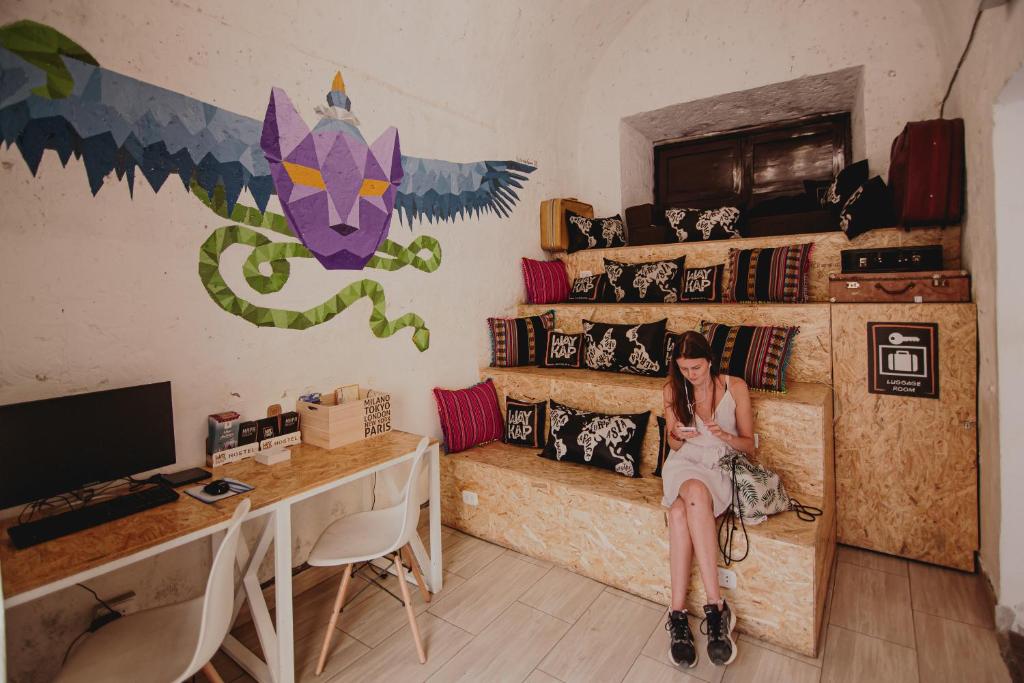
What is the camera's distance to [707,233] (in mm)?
3771

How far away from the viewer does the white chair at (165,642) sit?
4.56 ft

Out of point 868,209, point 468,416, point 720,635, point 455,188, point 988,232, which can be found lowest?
point 720,635

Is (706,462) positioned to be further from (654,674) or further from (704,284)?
(704,284)

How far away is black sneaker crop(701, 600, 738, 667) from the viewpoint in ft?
6.34

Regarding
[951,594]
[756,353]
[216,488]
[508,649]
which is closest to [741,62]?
[756,353]

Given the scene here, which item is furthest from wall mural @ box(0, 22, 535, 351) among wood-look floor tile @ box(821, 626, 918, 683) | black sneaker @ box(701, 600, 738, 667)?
wood-look floor tile @ box(821, 626, 918, 683)

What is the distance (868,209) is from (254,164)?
333cm

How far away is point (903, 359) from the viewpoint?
103 inches

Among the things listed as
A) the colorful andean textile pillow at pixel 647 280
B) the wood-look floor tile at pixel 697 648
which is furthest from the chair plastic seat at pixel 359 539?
the colorful andean textile pillow at pixel 647 280

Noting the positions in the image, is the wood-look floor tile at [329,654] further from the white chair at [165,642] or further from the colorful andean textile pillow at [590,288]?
the colorful andean textile pillow at [590,288]

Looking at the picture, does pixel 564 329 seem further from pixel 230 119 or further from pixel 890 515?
pixel 230 119

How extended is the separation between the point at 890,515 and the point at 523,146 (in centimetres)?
339

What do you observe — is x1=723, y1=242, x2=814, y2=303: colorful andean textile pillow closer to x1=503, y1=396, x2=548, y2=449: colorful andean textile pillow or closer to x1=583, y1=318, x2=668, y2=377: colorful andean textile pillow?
x1=583, y1=318, x2=668, y2=377: colorful andean textile pillow

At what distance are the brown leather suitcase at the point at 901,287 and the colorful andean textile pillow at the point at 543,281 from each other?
194cm
